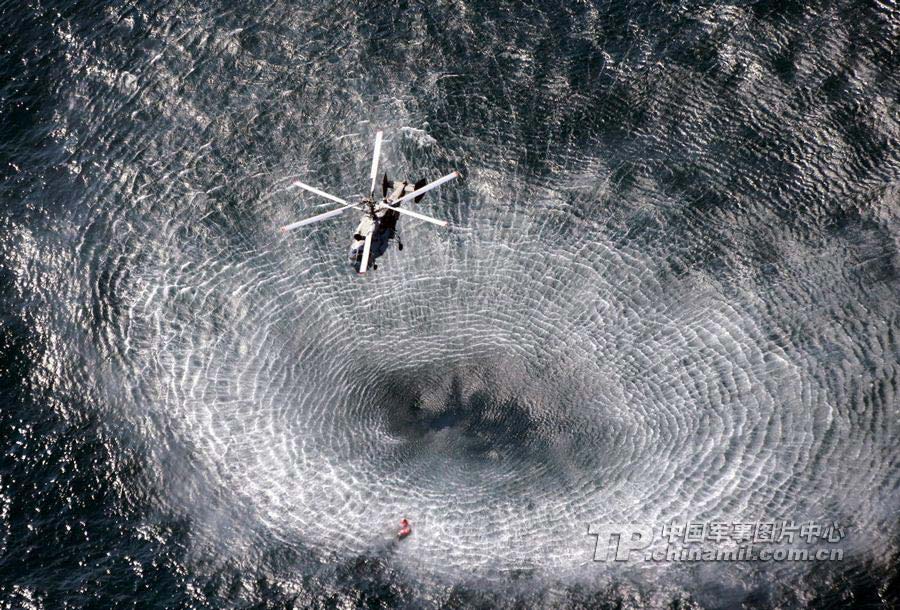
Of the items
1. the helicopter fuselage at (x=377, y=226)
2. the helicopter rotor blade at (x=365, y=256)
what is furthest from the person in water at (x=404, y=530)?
the helicopter fuselage at (x=377, y=226)

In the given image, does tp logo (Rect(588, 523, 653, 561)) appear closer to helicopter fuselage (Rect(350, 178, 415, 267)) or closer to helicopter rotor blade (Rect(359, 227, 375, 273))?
helicopter rotor blade (Rect(359, 227, 375, 273))

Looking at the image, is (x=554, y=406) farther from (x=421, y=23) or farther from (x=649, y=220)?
(x=421, y=23)

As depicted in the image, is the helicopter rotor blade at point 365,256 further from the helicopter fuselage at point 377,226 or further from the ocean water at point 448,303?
the ocean water at point 448,303

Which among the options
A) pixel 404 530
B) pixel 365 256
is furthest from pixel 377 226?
pixel 404 530

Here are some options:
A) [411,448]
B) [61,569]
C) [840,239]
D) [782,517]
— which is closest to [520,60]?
[840,239]

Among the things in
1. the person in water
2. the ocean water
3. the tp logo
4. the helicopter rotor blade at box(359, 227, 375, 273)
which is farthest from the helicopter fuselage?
the tp logo

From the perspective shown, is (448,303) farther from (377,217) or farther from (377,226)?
(377,217)
